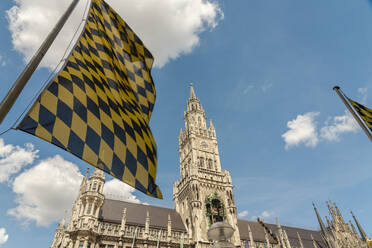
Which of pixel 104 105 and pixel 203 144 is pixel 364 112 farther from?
pixel 203 144

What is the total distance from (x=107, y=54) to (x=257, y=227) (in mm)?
55139

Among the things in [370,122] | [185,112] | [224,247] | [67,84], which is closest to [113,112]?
[67,84]

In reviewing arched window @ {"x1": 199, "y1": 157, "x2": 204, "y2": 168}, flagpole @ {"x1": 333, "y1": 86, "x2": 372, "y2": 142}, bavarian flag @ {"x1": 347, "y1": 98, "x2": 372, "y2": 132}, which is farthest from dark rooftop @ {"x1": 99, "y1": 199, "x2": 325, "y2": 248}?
bavarian flag @ {"x1": 347, "y1": 98, "x2": 372, "y2": 132}

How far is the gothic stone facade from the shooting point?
108ft

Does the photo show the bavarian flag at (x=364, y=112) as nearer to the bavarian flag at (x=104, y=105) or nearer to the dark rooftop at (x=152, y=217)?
the bavarian flag at (x=104, y=105)

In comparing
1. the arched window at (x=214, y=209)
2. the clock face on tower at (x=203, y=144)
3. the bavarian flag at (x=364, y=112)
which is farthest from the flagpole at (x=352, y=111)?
the clock face on tower at (x=203, y=144)

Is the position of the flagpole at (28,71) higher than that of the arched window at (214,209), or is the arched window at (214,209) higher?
the arched window at (214,209)

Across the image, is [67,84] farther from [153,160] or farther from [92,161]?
[153,160]

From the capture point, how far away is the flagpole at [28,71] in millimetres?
4199

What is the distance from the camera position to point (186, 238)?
38.5 m

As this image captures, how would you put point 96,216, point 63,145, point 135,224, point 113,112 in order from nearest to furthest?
point 63,145 → point 113,112 → point 96,216 → point 135,224

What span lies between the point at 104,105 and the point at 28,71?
2.83 meters

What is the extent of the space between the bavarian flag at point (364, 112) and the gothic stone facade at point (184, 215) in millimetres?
31786

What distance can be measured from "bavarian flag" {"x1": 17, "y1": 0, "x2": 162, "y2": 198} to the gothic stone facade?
95.3ft
